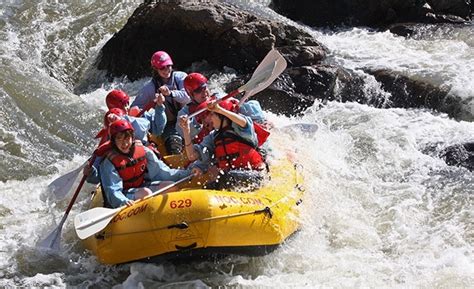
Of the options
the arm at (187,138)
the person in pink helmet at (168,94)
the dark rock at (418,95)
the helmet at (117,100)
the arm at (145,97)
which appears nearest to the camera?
the arm at (187,138)

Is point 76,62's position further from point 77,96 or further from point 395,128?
point 395,128

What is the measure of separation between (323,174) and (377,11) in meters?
5.91

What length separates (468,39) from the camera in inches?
426

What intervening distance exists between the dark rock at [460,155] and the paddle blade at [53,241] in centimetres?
417

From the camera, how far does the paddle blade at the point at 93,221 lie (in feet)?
17.0

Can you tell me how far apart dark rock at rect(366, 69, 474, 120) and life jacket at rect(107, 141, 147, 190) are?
4.36 metres

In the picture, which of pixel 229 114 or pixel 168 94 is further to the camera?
pixel 168 94

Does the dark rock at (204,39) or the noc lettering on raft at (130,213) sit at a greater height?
the noc lettering on raft at (130,213)

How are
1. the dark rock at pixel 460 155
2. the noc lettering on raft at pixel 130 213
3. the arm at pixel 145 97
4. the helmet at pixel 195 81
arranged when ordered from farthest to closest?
the dark rock at pixel 460 155 < the arm at pixel 145 97 < the helmet at pixel 195 81 < the noc lettering on raft at pixel 130 213

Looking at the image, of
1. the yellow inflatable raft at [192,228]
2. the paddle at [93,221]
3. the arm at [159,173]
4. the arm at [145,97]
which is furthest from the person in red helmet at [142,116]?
the yellow inflatable raft at [192,228]

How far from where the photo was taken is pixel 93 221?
17.3 ft

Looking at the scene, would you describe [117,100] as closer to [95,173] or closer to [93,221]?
[95,173]

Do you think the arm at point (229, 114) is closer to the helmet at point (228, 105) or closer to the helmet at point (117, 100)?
the helmet at point (228, 105)

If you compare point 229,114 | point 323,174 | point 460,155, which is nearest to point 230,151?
point 229,114
